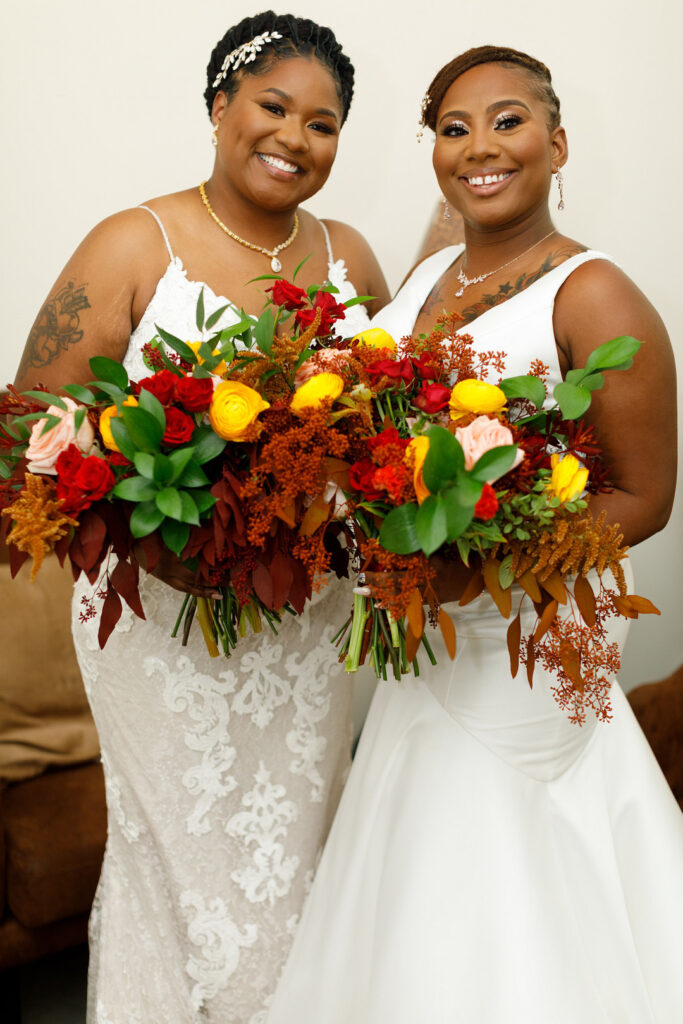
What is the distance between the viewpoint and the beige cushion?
8.43 ft

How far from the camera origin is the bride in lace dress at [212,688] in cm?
186

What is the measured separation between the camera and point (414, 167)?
3031 mm

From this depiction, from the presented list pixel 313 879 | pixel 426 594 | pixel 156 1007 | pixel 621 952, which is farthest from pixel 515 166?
pixel 156 1007

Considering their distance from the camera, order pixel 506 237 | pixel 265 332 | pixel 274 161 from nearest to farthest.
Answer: pixel 265 332
pixel 506 237
pixel 274 161

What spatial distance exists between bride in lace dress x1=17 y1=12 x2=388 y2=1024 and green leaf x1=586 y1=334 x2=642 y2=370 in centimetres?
82

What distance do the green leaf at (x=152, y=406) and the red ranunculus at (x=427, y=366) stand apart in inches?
15.3

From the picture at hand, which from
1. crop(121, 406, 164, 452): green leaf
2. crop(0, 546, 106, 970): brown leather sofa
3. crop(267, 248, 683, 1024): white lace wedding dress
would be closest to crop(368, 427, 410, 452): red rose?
crop(121, 406, 164, 452): green leaf

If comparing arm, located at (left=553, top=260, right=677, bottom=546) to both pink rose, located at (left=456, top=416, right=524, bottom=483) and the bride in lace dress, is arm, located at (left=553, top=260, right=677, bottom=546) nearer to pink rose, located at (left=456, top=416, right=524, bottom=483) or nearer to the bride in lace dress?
pink rose, located at (left=456, top=416, right=524, bottom=483)

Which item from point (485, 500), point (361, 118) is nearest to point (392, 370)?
point (485, 500)

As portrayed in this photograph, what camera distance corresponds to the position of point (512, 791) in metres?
1.63

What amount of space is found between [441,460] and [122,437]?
464 mm

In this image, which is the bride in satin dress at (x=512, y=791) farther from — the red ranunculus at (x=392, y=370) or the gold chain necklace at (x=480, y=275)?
the red ranunculus at (x=392, y=370)

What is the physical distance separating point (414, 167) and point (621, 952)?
2.41 m

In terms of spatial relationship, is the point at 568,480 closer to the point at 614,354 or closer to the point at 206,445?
the point at 614,354
